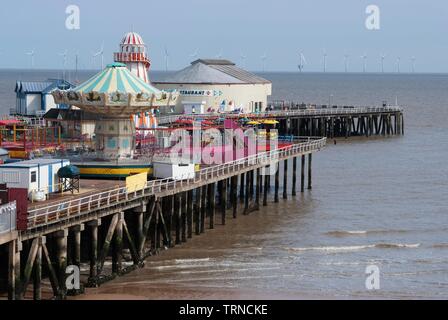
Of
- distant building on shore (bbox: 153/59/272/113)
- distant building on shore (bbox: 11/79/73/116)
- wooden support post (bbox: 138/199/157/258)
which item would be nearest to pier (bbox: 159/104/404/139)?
distant building on shore (bbox: 153/59/272/113)

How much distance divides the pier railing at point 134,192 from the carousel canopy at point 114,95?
14.1 ft

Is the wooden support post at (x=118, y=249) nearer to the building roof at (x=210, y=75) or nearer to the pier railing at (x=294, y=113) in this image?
the pier railing at (x=294, y=113)

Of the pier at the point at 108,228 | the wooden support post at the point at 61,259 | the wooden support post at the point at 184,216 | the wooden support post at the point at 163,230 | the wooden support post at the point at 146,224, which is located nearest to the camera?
the pier at the point at 108,228

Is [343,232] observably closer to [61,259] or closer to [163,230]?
[163,230]

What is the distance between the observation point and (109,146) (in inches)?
1933

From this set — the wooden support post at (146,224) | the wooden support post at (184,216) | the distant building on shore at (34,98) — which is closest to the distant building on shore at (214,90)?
the distant building on shore at (34,98)

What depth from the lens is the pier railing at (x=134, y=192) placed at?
3394 cm

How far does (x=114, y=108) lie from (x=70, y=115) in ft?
45.1

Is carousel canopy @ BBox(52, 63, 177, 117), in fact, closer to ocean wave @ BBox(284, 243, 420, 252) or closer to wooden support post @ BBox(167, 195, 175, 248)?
wooden support post @ BBox(167, 195, 175, 248)

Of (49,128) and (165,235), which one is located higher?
(49,128)

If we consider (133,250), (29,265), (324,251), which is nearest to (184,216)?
(324,251)

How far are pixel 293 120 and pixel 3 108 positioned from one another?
50.8 m
